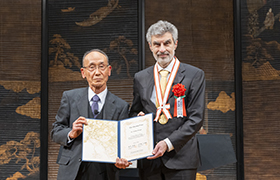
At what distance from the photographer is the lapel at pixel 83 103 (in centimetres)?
232

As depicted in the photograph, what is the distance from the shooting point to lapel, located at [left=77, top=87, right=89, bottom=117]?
2316mm

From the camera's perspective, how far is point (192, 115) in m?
2.26

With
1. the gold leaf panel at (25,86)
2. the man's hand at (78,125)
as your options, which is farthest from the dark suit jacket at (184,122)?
the gold leaf panel at (25,86)

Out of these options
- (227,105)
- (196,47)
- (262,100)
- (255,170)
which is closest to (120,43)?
(196,47)

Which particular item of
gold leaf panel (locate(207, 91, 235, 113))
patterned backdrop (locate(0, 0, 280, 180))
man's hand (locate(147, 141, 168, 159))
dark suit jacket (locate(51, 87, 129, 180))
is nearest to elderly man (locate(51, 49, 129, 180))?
dark suit jacket (locate(51, 87, 129, 180))

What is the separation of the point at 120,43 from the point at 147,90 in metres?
1.79

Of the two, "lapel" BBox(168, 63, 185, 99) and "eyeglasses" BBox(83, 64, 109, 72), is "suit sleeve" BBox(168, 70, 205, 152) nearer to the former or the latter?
"lapel" BBox(168, 63, 185, 99)

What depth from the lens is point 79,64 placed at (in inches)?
160

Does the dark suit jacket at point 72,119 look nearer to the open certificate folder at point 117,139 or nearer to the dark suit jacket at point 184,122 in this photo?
the open certificate folder at point 117,139

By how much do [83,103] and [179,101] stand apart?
0.73 meters

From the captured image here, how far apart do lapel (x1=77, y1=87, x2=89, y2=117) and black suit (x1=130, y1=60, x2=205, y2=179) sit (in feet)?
1.38

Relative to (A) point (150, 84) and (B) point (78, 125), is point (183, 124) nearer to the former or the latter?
(A) point (150, 84)

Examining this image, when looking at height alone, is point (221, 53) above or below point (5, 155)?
above

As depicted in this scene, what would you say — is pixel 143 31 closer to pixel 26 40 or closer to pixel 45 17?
pixel 45 17
